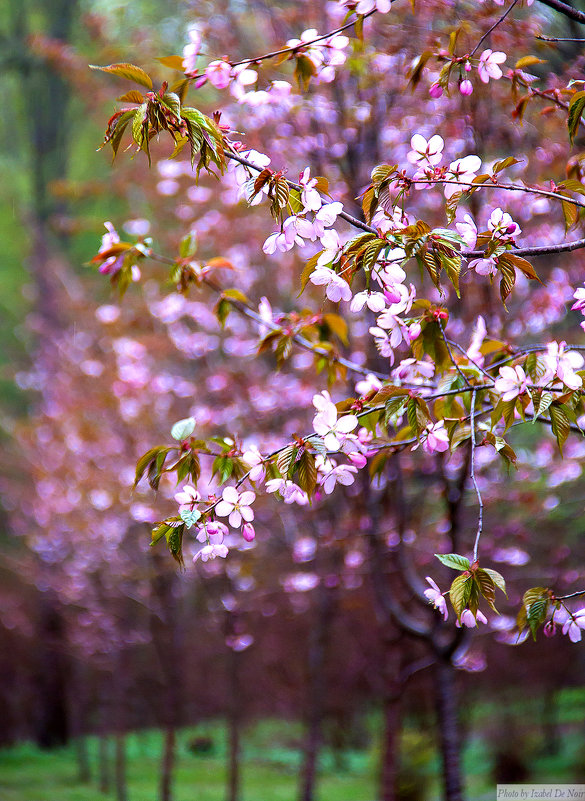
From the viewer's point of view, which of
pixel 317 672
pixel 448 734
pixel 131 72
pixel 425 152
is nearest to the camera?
pixel 131 72

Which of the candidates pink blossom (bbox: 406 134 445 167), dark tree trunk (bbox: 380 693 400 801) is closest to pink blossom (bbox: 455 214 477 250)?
pink blossom (bbox: 406 134 445 167)

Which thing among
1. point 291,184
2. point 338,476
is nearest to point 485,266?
point 291,184

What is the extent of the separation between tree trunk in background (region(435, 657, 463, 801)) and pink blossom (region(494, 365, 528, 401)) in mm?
2624

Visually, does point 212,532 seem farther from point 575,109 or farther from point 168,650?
point 168,650

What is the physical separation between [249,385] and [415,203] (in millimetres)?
1889

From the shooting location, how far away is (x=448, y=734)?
4027 mm

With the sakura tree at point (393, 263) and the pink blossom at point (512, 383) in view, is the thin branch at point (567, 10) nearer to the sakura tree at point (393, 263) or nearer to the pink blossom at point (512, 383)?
the sakura tree at point (393, 263)

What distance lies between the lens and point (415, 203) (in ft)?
13.9

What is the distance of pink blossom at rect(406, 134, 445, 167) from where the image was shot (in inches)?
65.4

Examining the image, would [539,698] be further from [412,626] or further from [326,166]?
[326,166]

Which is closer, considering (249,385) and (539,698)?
(249,385)

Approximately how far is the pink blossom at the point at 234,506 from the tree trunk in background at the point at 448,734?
2.55 metres

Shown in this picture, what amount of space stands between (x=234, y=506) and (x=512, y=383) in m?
0.67

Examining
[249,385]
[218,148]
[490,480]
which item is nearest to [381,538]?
[490,480]
